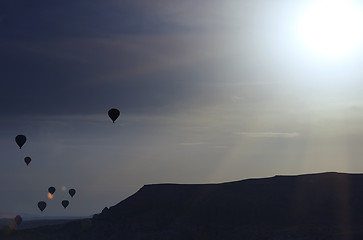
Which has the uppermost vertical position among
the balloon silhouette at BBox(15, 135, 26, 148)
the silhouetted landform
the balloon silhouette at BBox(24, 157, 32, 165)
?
the balloon silhouette at BBox(15, 135, 26, 148)

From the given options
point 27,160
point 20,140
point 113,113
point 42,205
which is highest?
point 113,113

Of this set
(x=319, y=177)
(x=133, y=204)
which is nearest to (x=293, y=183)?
(x=319, y=177)

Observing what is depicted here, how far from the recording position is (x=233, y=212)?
14150 centimetres

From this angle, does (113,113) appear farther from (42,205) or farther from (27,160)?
(42,205)

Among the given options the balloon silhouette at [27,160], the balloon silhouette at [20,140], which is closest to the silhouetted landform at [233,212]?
the balloon silhouette at [27,160]

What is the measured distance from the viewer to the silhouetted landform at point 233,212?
133625 mm

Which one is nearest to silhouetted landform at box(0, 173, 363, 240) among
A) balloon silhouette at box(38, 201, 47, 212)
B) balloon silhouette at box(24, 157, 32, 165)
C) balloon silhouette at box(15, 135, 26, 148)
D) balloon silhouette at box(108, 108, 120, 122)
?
balloon silhouette at box(38, 201, 47, 212)

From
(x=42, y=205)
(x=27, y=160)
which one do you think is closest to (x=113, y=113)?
(x=27, y=160)

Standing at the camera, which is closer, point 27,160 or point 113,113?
point 113,113

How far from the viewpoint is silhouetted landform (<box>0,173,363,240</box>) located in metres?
134

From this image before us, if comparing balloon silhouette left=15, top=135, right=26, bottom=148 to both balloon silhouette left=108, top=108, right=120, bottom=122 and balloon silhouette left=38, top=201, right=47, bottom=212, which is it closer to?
balloon silhouette left=108, top=108, right=120, bottom=122

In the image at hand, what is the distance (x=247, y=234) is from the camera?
13038cm

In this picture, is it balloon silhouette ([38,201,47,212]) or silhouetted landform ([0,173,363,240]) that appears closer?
silhouetted landform ([0,173,363,240])

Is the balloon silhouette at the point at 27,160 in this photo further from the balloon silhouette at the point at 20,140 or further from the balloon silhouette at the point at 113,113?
the balloon silhouette at the point at 113,113
